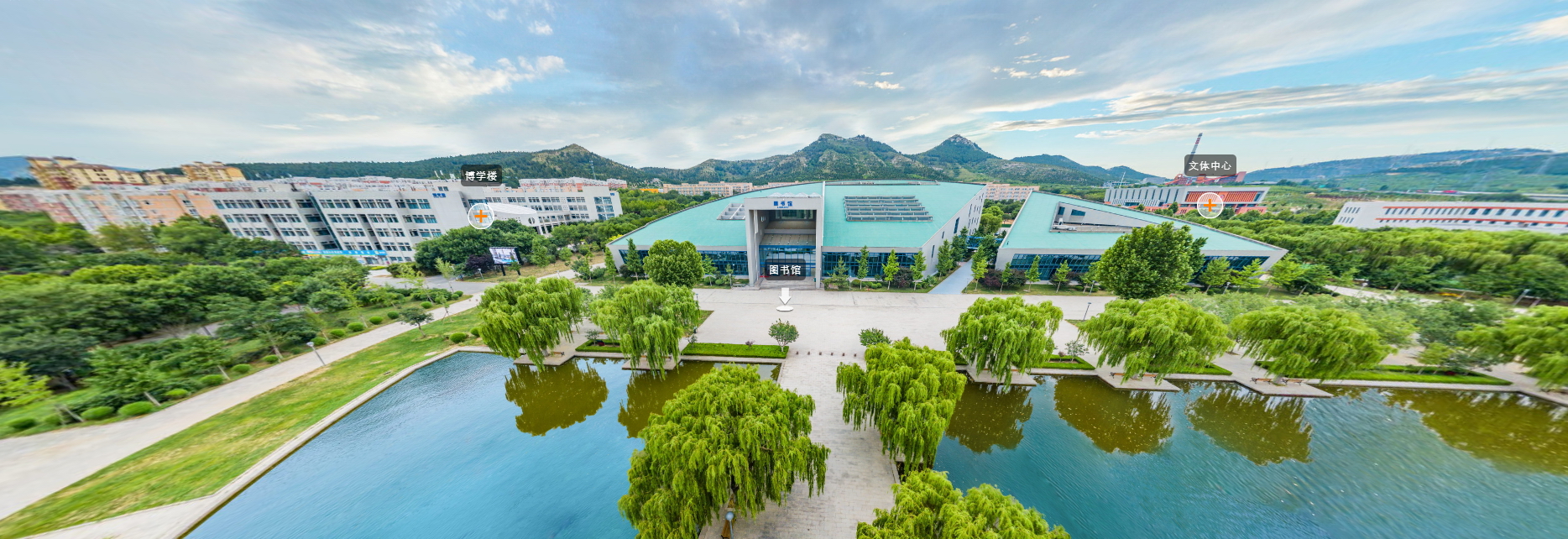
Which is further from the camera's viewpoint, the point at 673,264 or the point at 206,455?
the point at 673,264

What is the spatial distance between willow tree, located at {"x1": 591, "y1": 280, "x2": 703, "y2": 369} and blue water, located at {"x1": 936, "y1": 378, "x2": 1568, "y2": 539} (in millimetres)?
17627

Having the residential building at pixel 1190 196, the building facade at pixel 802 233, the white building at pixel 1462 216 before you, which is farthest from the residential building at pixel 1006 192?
the building facade at pixel 802 233

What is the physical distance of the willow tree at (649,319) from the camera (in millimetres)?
25562

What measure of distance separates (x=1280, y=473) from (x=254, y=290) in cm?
6991

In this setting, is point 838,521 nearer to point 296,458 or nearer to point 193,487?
point 296,458

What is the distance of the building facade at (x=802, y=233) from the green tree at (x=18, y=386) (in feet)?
115

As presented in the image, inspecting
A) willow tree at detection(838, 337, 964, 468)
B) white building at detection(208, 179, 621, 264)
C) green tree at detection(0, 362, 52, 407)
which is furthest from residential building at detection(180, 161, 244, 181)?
willow tree at detection(838, 337, 964, 468)

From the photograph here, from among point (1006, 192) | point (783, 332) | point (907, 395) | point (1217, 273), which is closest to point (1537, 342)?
point (1217, 273)

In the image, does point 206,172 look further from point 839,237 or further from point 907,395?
point 907,395

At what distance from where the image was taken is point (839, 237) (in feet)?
154

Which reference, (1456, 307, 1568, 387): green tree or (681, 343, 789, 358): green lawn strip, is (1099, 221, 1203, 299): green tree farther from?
(681, 343, 789, 358): green lawn strip

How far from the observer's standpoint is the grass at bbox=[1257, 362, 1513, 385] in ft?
79.8

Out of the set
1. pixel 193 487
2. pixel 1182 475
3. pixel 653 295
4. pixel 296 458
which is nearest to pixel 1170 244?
pixel 1182 475

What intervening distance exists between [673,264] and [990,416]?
2880cm
